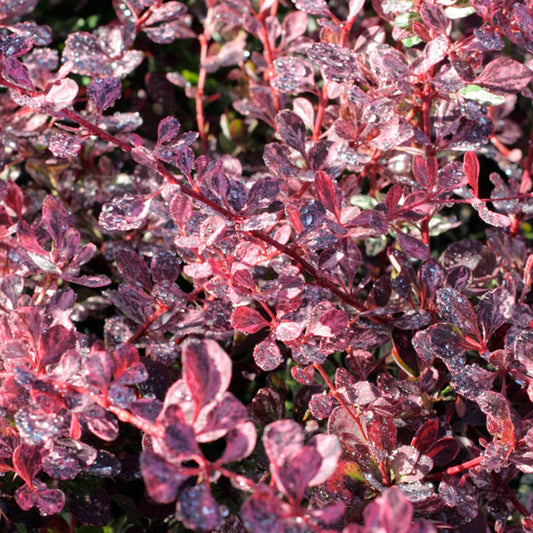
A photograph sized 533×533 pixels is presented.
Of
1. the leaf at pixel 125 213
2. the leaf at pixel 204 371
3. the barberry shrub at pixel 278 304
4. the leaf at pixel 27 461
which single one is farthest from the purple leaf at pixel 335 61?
the leaf at pixel 27 461

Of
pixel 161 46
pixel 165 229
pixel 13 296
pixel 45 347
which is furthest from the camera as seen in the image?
pixel 161 46

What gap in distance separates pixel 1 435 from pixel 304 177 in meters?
0.40

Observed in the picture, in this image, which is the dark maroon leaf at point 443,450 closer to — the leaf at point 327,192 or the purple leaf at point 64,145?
the leaf at point 327,192

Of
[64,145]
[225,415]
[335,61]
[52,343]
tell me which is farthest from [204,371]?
[335,61]

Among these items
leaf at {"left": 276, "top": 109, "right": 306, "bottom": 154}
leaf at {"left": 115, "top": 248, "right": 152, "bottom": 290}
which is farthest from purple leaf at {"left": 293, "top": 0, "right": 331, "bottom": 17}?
leaf at {"left": 115, "top": 248, "right": 152, "bottom": 290}

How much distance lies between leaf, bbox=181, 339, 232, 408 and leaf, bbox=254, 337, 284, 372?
167 millimetres

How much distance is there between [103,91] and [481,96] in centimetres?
42

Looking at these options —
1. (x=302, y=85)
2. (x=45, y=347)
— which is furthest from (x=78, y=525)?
(x=302, y=85)

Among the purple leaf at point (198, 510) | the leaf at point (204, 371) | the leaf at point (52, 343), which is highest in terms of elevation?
the leaf at point (204, 371)

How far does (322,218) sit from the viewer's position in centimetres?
65

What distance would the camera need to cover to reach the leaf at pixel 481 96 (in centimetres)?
75

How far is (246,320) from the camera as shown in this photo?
2.07 feet

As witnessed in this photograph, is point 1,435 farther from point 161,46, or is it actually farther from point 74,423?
point 161,46

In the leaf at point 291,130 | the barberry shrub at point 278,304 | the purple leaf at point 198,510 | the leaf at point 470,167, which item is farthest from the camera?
the leaf at point 291,130
